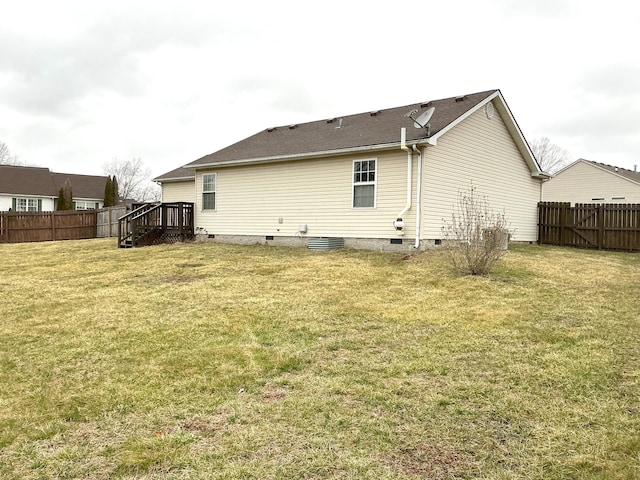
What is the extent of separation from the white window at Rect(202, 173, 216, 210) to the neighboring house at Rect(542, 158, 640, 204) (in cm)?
2260

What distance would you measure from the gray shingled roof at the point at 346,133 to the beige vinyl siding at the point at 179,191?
120 inches

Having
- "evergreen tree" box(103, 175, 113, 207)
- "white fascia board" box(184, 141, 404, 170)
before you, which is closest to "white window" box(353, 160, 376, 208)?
"white fascia board" box(184, 141, 404, 170)

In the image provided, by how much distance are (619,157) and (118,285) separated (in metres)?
74.7

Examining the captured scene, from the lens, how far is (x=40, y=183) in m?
38.9

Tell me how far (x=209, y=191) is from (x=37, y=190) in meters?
26.7

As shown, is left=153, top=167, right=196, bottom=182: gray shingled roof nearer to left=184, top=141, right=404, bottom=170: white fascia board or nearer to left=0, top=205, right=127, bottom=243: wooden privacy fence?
left=184, top=141, right=404, bottom=170: white fascia board

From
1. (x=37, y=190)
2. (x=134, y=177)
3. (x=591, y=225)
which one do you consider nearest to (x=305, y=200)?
(x=591, y=225)

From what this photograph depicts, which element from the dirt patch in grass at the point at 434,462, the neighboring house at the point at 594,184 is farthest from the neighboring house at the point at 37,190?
the dirt patch in grass at the point at 434,462

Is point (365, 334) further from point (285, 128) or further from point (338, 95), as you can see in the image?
point (338, 95)

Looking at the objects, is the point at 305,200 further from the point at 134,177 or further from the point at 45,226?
the point at 134,177

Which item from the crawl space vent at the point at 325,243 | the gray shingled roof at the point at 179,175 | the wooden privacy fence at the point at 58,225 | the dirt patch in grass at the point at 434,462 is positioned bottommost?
the dirt patch in grass at the point at 434,462

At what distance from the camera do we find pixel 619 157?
6712cm

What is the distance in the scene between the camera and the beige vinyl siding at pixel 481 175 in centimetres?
1353

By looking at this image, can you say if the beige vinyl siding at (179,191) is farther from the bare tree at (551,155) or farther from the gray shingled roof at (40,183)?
the bare tree at (551,155)
